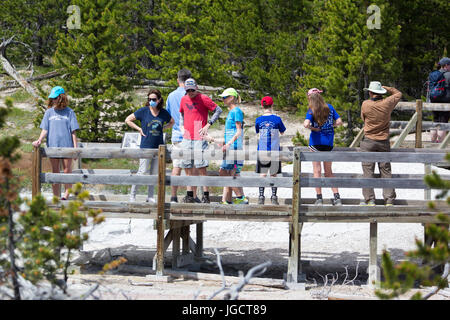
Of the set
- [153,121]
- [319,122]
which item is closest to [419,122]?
[319,122]

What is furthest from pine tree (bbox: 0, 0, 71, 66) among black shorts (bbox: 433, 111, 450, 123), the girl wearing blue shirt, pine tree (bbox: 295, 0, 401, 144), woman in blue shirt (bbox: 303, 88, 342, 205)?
woman in blue shirt (bbox: 303, 88, 342, 205)

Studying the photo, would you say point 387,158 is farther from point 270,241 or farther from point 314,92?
point 270,241

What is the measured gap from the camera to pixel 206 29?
27344 mm

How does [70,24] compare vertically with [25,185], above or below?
above

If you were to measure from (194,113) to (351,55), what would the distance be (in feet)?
43.4

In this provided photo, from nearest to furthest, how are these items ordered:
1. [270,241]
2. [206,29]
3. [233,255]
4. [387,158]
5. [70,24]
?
[387,158]
[233,255]
[270,241]
[70,24]
[206,29]

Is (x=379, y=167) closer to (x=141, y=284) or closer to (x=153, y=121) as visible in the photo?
(x=153, y=121)

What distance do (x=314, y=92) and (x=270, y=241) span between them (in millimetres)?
6474

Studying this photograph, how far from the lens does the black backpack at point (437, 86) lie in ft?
47.1

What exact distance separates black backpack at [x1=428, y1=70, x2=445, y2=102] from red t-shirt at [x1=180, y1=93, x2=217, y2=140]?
6.72 m

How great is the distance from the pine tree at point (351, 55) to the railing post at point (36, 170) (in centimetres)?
1284

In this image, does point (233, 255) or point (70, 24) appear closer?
point (233, 255)

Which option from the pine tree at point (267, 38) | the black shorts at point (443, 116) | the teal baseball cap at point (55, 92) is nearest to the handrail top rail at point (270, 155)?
Answer: the teal baseball cap at point (55, 92)
